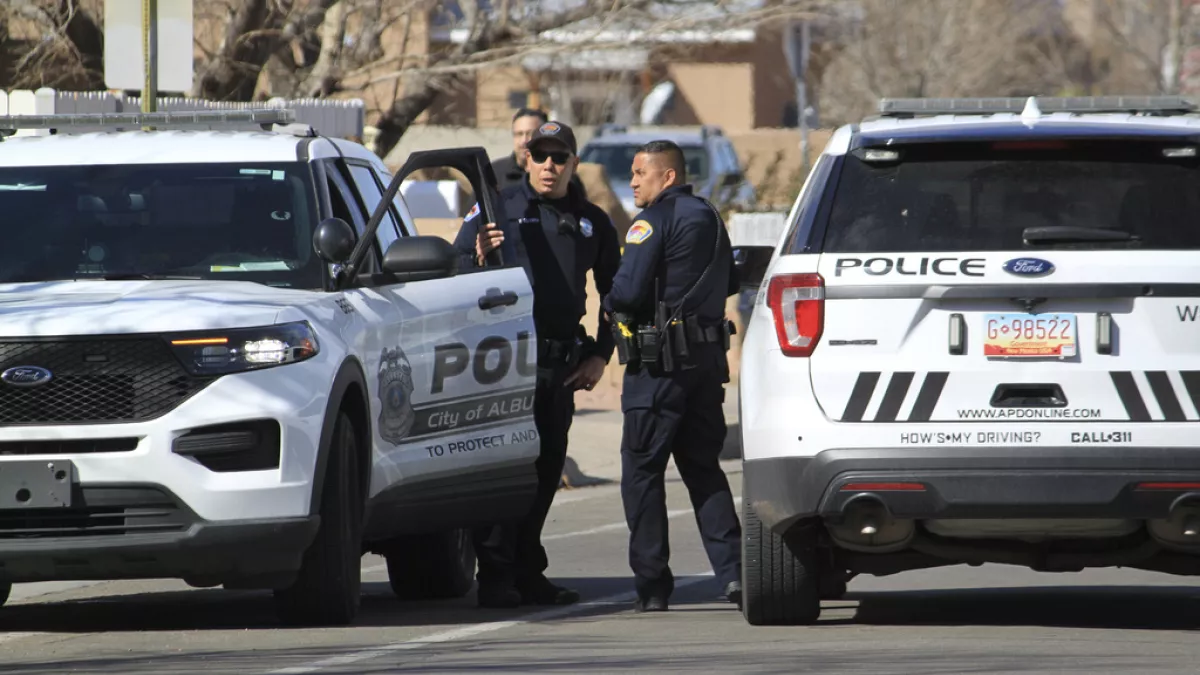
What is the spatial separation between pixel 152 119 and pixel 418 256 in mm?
1691

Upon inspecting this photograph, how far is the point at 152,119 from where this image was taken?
9.72 meters

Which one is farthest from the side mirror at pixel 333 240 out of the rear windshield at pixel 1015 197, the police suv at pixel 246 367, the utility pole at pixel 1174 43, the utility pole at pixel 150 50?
the utility pole at pixel 1174 43

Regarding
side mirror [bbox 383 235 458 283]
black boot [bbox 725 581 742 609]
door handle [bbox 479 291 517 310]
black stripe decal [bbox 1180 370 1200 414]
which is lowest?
black boot [bbox 725 581 742 609]

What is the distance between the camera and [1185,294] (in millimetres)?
7488

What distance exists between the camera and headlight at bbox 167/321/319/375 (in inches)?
309

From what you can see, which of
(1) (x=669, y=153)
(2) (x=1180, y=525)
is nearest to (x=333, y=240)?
(1) (x=669, y=153)

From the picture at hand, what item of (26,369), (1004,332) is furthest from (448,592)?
(1004,332)

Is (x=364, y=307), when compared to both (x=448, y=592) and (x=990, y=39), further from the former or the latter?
(x=990, y=39)

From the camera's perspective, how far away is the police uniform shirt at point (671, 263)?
9.28 metres

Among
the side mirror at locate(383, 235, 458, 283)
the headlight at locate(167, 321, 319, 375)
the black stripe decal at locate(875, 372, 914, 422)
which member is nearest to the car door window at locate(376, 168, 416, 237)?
the side mirror at locate(383, 235, 458, 283)

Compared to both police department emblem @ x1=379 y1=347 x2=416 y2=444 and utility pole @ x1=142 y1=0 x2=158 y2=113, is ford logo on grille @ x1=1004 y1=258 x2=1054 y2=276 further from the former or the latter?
utility pole @ x1=142 y1=0 x2=158 y2=113

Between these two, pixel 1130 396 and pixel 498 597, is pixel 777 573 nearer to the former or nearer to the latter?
pixel 1130 396

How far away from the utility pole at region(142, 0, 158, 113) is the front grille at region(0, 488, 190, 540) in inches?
212

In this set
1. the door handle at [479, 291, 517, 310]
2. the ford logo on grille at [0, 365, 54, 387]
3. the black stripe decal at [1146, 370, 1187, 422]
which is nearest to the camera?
the black stripe decal at [1146, 370, 1187, 422]
